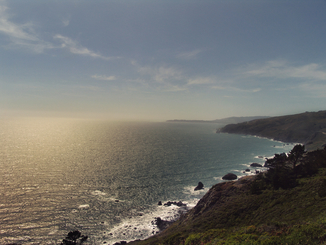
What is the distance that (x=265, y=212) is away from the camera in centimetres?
3388

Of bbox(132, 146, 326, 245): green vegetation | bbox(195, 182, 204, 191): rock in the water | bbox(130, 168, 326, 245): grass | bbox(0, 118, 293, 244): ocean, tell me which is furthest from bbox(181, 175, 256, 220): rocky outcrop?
bbox(195, 182, 204, 191): rock in the water

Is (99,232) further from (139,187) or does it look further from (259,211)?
(259,211)

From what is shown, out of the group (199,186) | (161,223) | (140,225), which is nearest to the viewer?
(140,225)

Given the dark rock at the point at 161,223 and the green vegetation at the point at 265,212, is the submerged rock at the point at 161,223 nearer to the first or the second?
the dark rock at the point at 161,223

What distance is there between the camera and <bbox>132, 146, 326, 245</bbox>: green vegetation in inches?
782

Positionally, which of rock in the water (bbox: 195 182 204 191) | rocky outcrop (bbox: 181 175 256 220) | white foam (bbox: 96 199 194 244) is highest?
rocky outcrop (bbox: 181 175 256 220)

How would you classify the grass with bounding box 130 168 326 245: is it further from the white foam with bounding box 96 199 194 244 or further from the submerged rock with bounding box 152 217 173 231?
the submerged rock with bounding box 152 217 173 231

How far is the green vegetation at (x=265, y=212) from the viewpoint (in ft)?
65.2

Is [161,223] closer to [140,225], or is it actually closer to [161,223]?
[161,223]

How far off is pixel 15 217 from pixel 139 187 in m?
43.3

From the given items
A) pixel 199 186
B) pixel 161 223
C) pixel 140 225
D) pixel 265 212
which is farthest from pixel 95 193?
pixel 265 212

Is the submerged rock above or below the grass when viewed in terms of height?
below

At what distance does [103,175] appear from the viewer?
85250 millimetres

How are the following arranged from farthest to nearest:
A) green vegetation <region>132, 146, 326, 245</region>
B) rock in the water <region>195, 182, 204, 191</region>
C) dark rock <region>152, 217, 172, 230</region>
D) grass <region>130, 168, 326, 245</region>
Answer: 1. rock in the water <region>195, 182, 204, 191</region>
2. dark rock <region>152, 217, 172, 230</region>
3. green vegetation <region>132, 146, 326, 245</region>
4. grass <region>130, 168, 326, 245</region>
